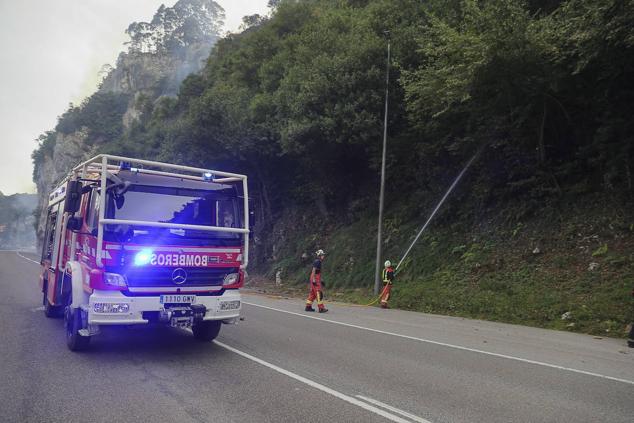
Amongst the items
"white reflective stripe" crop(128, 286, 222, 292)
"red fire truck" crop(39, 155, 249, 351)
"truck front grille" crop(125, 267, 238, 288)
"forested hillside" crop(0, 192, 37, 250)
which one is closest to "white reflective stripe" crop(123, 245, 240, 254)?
"red fire truck" crop(39, 155, 249, 351)

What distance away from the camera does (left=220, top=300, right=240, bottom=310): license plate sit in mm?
7447

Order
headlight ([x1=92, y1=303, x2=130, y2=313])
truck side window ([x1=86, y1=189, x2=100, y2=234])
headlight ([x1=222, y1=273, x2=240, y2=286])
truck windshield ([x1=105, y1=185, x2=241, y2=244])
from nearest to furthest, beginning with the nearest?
1. headlight ([x1=92, y1=303, x2=130, y2=313])
2. truck windshield ([x1=105, y1=185, x2=241, y2=244])
3. truck side window ([x1=86, y1=189, x2=100, y2=234])
4. headlight ([x1=222, y1=273, x2=240, y2=286])

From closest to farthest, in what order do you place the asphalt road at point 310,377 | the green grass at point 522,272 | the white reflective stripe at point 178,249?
the asphalt road at point 310,377 < the white reflective stripe at point 178,249 < the green grass at point 522,272

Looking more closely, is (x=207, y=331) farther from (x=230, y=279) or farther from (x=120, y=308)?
(x=120, y=308)

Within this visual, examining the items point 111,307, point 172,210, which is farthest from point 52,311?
point 172,210

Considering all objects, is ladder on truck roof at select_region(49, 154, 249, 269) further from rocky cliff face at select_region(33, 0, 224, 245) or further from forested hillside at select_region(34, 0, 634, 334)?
rocky cliff face at select_region(33, 0, 224, 245)

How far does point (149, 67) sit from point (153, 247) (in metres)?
91.6

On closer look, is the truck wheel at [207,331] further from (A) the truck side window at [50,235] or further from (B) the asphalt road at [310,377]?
(A) the truck side window at [50,235]

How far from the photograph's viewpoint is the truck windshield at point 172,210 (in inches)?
268

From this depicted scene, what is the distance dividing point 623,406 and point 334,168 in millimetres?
20531

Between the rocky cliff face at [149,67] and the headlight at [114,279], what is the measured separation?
7017cm

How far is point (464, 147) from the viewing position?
18.3m

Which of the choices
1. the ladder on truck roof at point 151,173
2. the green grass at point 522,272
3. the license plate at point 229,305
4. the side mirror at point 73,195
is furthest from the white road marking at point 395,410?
the green grass at point 522,272

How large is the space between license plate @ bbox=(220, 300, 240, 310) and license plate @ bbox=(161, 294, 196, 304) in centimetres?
51
